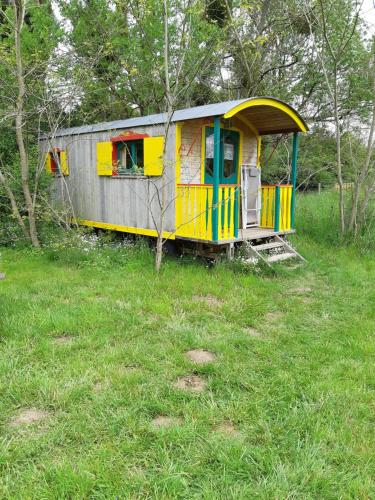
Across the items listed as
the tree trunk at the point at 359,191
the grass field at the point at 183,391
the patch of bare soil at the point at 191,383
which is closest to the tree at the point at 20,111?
the grass field at the point at 183,391

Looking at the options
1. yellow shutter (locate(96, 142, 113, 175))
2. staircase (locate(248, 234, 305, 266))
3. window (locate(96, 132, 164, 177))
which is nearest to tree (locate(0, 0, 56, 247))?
yellow shutter (locate(96, 142, 113, 175))

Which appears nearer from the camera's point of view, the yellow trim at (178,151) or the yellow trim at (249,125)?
the yellow trim at (178,151)

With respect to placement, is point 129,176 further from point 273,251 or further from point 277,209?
point 273,251

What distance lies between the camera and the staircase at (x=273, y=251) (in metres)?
6.57

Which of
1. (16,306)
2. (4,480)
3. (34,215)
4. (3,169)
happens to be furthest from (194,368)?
(3,169)

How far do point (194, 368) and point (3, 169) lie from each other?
22.6 feet

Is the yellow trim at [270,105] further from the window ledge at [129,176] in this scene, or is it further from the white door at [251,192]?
the window ledge at [129,176]

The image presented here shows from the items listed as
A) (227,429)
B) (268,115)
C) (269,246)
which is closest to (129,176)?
(268,115)

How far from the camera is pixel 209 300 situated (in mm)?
5086

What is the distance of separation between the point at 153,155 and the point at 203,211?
1.51 m

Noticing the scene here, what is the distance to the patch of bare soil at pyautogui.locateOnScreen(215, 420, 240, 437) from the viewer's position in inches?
97.3

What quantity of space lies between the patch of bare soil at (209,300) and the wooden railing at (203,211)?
134 centimetres

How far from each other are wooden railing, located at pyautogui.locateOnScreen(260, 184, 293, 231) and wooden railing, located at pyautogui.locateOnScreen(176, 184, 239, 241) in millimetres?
1190

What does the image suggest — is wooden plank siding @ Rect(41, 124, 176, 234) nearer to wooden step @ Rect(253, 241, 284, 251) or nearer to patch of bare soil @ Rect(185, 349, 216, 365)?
wooden step @ Rect(253, 241, 284, 251)
